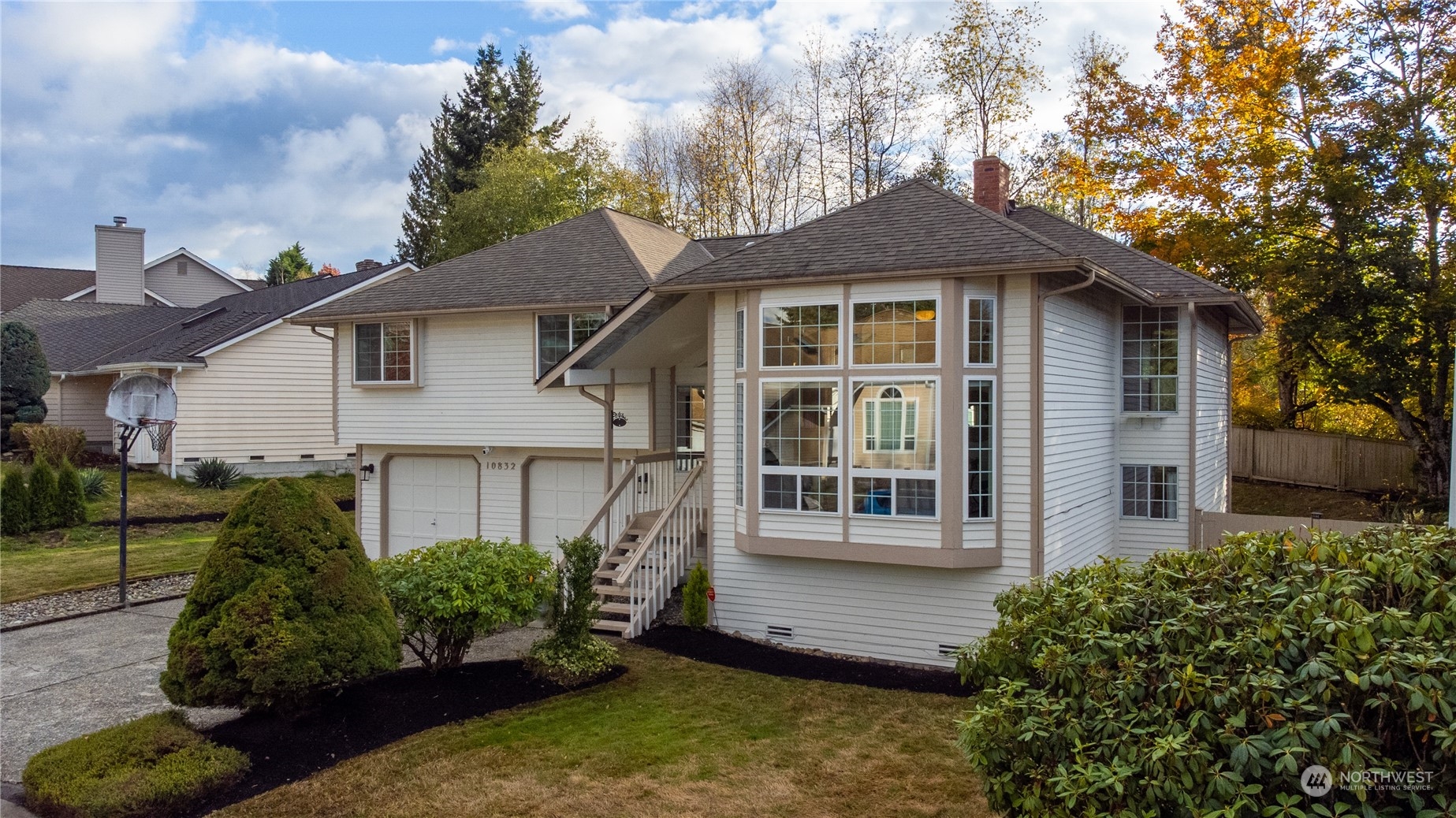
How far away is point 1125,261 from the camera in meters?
14.2

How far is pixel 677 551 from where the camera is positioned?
38.7 ft

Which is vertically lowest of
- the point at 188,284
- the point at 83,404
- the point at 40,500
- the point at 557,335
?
the point at 40,500

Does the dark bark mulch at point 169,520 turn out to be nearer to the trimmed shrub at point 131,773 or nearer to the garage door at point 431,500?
the garage door at point 431,500

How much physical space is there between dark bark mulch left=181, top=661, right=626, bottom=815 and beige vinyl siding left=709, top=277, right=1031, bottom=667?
2133 mm

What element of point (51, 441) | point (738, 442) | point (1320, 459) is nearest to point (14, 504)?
point (51, 441)

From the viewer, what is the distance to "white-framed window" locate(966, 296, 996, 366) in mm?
9562

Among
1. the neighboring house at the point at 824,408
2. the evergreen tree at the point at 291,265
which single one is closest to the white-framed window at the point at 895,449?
the neighboring house at the point at 824,408

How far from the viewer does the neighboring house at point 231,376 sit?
2189 cm

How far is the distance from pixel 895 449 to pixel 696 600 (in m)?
3.18

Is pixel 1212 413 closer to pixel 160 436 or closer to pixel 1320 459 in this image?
pixel 1320 459

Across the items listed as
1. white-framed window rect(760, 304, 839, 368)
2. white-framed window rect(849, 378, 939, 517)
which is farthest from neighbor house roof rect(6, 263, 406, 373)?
white-framed window rect(849, 378, 939, 517)

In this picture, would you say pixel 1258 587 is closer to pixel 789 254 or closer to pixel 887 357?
pixel 887 357

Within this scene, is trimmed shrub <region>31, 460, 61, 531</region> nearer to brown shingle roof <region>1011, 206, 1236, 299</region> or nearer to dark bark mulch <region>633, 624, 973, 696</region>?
dark bark mulch <region>633, 624, 973, 696</region>
